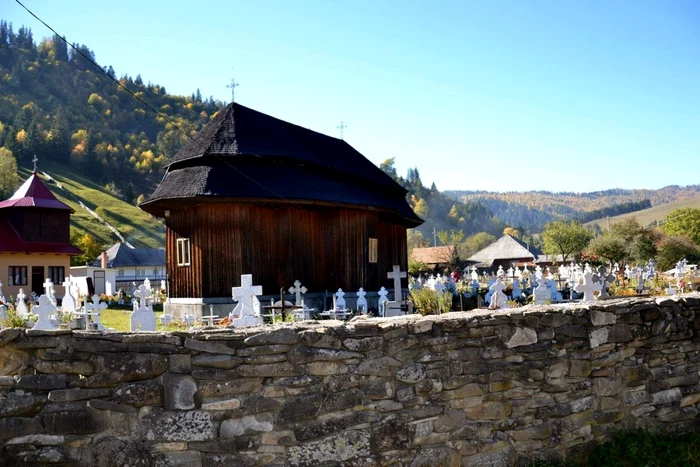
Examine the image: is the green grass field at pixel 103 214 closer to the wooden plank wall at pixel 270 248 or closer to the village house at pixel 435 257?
the village house at pixel 435 257

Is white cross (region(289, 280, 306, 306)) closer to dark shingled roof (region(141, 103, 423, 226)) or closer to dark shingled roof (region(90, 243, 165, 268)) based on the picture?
dark shingled roof (region(141, 103, 423, 226))

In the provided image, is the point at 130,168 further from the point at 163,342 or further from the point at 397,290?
the point at 163,342

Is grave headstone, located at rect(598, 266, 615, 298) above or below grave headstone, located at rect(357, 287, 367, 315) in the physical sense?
above

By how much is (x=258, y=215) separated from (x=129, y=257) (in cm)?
4372

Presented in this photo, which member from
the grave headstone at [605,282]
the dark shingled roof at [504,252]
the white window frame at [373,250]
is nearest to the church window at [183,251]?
the white window frame at [373,250]

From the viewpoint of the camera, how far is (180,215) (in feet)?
65.9

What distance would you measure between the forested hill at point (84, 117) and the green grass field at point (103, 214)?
20.0 feet

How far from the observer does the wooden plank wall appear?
19234mm

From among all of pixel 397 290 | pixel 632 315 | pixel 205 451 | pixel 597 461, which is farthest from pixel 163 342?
pixel 397 290

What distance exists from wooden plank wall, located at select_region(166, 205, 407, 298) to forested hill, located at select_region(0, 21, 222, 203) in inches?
3540

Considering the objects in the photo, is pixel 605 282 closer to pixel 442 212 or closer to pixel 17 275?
pixel 17 275

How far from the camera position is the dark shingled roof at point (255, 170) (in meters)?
19.0

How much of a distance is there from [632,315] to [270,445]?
4.36m

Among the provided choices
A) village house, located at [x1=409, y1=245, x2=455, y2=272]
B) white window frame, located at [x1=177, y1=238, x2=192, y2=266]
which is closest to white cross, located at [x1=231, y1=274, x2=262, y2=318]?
white window frame, located at [x1=177, y1=238, x2=192, y2=266]
